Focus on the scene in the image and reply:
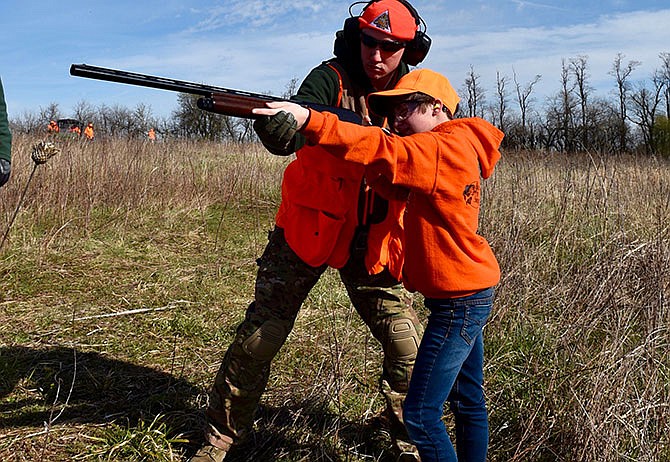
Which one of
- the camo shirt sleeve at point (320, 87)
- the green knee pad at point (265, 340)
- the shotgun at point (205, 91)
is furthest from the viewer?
the green knee pad at point (265, 340)

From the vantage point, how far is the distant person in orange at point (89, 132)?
874 centimetres

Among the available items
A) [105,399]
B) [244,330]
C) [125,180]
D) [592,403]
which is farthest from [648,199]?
[125,180]

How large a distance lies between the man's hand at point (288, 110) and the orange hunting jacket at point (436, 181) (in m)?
0.02

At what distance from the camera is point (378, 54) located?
249cm

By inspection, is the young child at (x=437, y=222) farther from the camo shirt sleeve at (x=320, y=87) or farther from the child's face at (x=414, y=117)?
the camo shirt sleeve at (x=320, y=87)

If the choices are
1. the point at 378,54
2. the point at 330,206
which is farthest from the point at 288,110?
the point at 378,54

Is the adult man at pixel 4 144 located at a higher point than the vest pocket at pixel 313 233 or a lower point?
higher

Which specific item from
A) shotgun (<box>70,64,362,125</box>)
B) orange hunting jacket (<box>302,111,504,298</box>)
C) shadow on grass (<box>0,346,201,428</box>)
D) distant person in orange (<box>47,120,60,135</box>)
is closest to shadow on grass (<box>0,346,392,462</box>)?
shadow on grass (<box>0,346,201,428</box>)

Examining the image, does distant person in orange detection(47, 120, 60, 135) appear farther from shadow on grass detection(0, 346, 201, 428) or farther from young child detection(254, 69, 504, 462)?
young child detection(254, 69, 504, 462)

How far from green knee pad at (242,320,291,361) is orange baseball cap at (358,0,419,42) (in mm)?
1255

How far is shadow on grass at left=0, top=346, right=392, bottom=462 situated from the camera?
114 inches

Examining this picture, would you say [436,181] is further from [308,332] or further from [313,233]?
[308,332]

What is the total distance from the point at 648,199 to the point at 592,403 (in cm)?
368

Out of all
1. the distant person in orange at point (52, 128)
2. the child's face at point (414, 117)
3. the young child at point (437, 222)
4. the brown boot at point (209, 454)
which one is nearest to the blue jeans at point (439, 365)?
the young child at point (437, 222)
